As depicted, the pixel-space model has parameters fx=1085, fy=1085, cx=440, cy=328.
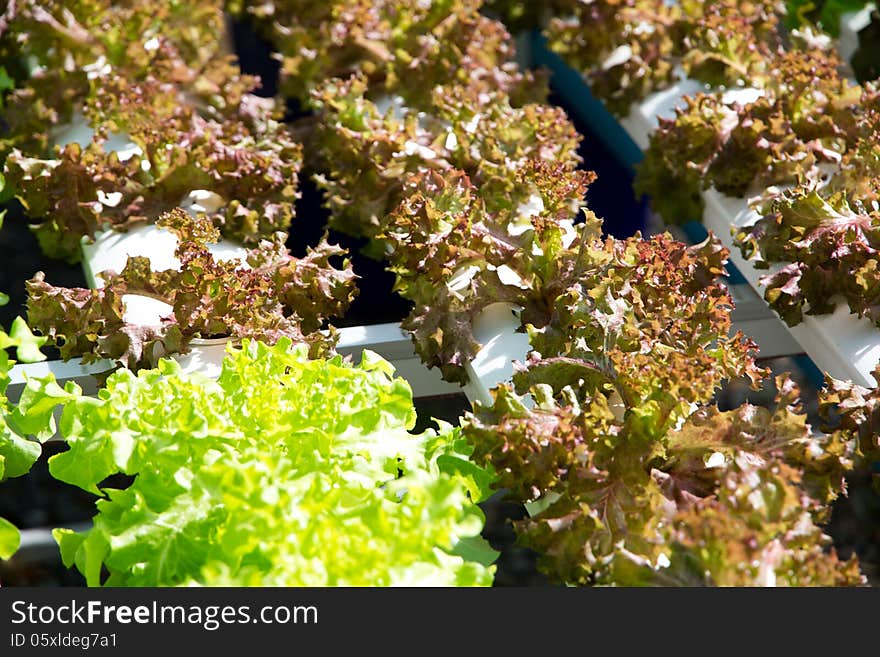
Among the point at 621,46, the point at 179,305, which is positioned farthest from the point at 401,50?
the point at 179,305

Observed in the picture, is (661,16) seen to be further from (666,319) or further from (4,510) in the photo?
(4,510)

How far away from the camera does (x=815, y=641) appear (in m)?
1.73

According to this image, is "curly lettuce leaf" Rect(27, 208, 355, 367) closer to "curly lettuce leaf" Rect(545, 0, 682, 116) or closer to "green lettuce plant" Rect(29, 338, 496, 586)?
"green lettuce plant" Rect(29, 338, 496, 586)

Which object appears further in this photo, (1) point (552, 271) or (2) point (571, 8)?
(2) point (571, 8)

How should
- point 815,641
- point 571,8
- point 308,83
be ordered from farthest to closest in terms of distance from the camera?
point 571,8 < point 308,83 < point 815,641

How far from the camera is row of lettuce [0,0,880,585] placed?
1794 mm

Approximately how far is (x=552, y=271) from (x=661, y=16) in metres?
1.64

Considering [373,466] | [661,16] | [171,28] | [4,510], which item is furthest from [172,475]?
[4,510]

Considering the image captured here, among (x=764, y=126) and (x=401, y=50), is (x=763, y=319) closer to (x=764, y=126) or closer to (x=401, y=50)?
(x=764, y=126)

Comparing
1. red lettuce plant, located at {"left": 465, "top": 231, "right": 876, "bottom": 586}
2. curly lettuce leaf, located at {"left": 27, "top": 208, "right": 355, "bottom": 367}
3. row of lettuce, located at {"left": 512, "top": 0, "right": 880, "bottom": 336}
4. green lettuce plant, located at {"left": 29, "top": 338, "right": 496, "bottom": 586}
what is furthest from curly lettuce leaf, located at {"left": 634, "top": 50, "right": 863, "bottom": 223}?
green lettuce plant, located at {"left": 29, "top": 338, "right": 496, "bottom": 586}

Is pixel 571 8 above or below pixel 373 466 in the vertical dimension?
above

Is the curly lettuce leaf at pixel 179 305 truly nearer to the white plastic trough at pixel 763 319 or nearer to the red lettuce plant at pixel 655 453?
the red lettuce plant at pixel 655 453

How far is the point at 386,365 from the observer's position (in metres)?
2.29

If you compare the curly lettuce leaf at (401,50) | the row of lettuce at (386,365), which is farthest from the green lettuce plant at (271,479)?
the curly lettuce leaf at (401,50)
